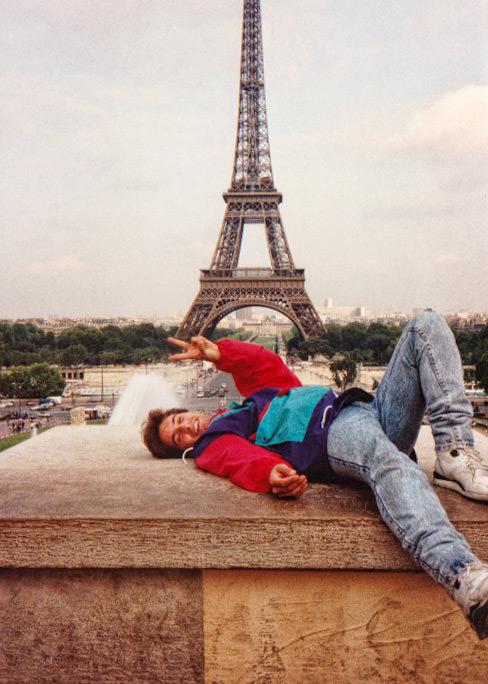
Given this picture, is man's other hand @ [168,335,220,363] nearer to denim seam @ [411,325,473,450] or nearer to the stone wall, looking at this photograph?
the stone wall

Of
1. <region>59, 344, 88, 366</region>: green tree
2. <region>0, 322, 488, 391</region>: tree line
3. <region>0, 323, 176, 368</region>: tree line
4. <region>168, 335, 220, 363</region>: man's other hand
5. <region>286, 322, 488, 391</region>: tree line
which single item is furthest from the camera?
<region>0, 323, 176, 368</region>: tree line

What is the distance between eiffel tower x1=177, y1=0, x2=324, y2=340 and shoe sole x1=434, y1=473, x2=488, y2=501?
Result: 105 feet

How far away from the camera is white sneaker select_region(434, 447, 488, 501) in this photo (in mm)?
1689

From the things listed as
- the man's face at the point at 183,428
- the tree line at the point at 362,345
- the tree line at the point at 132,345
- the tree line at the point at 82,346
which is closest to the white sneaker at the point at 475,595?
the man's face at the point at 183,428

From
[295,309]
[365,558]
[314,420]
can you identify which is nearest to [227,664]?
[365,558]

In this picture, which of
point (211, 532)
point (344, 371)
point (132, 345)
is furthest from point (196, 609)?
point (132, 345)

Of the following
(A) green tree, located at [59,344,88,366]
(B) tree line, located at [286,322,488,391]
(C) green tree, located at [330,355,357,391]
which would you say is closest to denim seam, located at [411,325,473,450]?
(C) green tree, located at [330,355,357,391]

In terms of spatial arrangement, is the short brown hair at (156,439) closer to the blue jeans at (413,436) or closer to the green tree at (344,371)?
the blue jeans at (413,436)

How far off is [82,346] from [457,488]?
49383 millimetres

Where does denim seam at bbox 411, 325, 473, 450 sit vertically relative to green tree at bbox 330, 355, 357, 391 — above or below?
above

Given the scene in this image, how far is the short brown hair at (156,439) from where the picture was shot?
7.95 feet

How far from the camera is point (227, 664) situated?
1.70m

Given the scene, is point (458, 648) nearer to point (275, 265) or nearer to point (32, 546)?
point (32, 546)

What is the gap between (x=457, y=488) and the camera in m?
1.77
